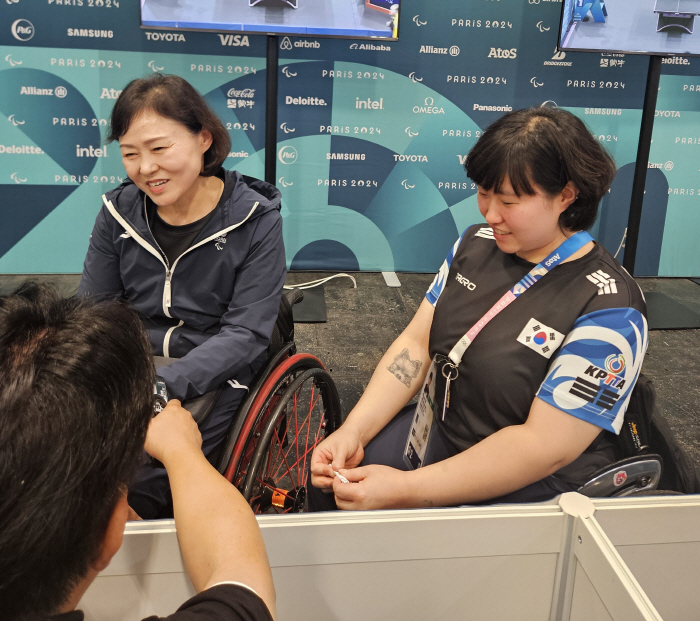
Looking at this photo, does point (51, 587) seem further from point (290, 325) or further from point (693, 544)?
point (290, 325)

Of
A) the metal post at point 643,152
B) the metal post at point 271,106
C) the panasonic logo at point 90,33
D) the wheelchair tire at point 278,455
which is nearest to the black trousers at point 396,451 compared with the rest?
the wheelchair tire at point 278,455

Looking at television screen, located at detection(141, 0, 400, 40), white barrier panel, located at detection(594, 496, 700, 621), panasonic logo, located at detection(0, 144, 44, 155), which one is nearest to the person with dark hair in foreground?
white barrier panel, located at detection(594, 496, 700, 621)

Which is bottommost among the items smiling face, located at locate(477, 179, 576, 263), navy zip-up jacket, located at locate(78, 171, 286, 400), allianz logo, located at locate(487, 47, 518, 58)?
navy zip-up jacket, located at locate(78, 171, 286, 400)

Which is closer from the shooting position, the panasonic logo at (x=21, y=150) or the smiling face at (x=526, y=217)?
the smiling face at (x=526, y=217)

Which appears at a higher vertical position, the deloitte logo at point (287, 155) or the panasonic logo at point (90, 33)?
the panasonic logo at point (90, 33)

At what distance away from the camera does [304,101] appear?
13.3ft

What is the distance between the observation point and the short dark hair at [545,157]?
51.1 inches

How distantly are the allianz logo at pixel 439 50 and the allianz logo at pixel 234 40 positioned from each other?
3.42 feet

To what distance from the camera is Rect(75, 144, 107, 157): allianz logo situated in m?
3.98

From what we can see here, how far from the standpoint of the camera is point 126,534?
82cm

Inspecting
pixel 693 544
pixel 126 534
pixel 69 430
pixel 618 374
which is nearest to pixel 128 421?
pixel 69 430

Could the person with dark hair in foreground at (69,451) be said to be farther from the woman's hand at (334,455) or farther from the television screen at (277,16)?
the television screen at (277,16)

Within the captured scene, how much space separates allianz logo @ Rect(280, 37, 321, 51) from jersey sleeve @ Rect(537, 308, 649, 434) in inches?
124

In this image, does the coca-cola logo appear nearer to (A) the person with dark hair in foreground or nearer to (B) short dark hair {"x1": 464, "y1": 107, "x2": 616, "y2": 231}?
(B) short dark hair {"x1": 464, "y1": 107, "x2": 616, "y2": 231}
